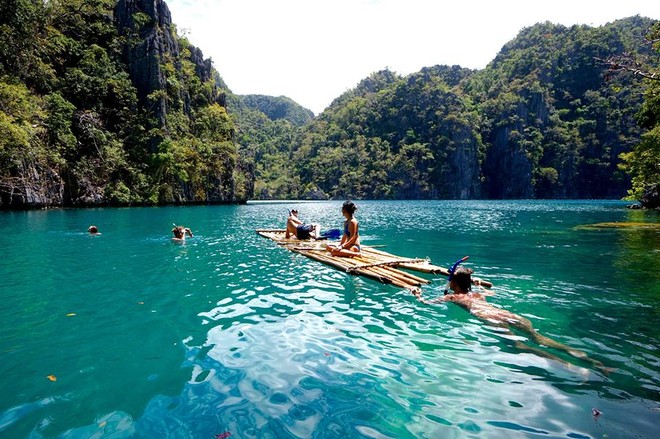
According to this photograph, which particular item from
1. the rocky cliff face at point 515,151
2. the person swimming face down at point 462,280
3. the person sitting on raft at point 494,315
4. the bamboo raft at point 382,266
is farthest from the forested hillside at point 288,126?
the bamboo raft at point 382,266

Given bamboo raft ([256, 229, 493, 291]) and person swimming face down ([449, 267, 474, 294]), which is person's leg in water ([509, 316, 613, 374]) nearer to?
person swimming face down ([449, 267, 474, 294])

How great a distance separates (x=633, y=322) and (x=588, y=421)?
442cm

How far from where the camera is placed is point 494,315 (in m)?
7.11

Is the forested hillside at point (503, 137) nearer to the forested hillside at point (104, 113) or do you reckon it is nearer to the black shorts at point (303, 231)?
the forested hillside at point (104, 113)

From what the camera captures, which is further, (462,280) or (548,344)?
(462,280)

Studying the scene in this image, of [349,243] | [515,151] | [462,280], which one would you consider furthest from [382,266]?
[515,151]

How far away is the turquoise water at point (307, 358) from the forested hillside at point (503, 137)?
411 feet

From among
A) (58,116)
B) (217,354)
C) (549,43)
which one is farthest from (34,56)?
(549,43)

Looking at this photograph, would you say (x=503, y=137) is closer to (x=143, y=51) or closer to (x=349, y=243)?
(x=143, y=51)

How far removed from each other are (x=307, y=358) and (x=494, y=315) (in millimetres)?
3752

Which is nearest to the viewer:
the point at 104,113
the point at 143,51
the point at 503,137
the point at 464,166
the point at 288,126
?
the point at 104,113

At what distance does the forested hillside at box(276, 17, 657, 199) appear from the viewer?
412 feet

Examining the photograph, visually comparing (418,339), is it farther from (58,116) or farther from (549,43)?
(549,43)

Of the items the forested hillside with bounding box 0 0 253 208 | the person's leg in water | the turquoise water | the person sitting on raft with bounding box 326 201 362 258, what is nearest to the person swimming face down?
the turquoise water
